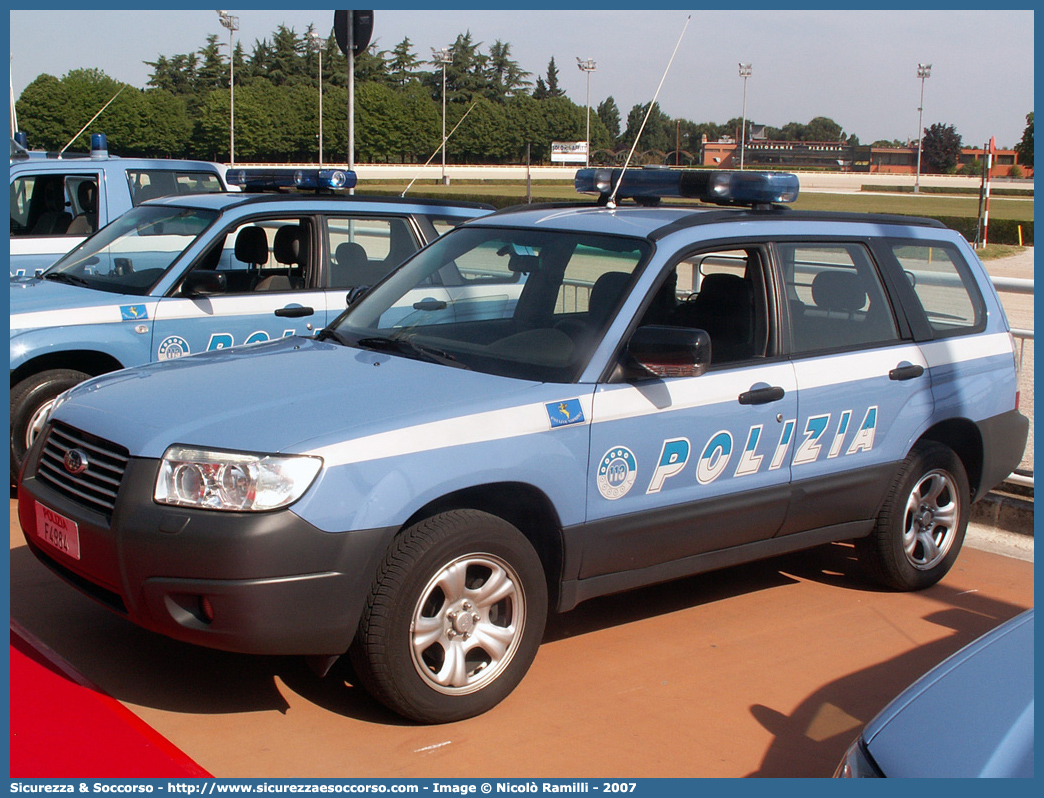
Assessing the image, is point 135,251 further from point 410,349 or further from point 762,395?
point 762,395

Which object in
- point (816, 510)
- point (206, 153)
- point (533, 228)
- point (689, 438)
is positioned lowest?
point (816, 510)

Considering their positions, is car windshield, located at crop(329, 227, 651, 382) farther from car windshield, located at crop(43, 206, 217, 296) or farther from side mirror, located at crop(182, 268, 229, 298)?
car windshield, located at crop(43, 206, 217, 296)

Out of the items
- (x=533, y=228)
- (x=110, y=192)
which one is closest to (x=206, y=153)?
(x=110, y=192)

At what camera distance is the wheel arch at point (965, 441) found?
5.52m

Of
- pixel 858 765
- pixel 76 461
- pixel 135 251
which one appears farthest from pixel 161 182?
pixel 858 765

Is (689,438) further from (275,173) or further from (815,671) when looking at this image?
(275,173)

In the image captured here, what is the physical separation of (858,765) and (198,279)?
5.29 metres

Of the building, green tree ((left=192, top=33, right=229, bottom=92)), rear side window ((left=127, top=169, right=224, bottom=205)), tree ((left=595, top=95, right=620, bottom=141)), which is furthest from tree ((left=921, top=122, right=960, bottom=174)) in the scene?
rear side window ((left=127, top=169, right=224, bottom=205))

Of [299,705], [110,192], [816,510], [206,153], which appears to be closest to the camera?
[299,705]

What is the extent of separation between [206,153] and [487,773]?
8442 cm

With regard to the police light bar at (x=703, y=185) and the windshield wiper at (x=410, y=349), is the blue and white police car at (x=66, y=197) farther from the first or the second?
the windshield wiper at (x=410, y=349)

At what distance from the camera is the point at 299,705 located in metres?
3.99

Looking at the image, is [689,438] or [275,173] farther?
[275,173]

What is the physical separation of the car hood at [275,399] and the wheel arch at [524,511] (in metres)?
0.30
